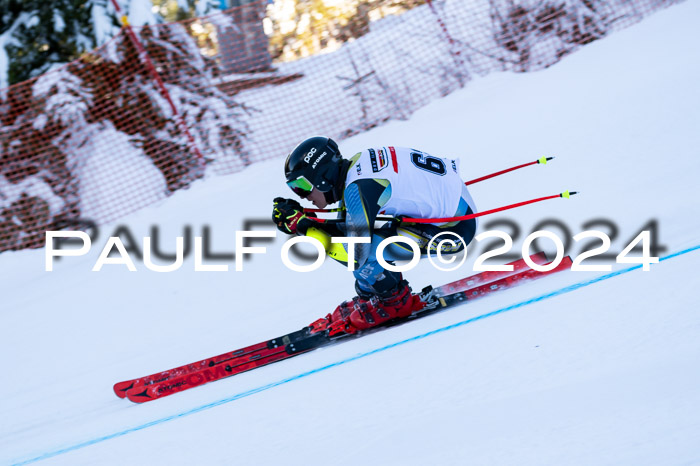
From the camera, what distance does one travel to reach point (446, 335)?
11.9 ft

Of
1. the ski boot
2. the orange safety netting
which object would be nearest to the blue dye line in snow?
the ski boot

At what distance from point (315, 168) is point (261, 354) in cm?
131

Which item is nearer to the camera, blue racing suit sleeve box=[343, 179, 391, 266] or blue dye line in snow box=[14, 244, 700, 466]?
blue racing suit sleeve box=[343, 179, 391, 266]

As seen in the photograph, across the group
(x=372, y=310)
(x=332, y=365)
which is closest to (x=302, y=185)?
(x=372, y=310)

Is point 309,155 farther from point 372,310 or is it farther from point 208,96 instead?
point 208,96

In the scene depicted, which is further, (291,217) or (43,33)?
(43,33)

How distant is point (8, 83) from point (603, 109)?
722 centimetres

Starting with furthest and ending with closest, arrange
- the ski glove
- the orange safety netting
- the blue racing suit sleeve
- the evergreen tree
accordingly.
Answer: the evergreen tree, the orange safety netting, the ski glove, the blue racing suit sleeve

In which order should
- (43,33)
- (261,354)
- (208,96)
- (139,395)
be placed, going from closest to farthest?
(139,395) → (261,354) → (208,96) → (43,33)

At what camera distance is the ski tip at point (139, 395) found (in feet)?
12.8

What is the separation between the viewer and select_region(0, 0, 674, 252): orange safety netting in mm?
7625

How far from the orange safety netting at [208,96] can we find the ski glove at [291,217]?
4.12 metres

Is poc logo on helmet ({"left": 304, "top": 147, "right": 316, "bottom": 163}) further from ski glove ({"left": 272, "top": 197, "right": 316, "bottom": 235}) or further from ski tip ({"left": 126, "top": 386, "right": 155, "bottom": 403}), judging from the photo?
ski tip ({"left": 126, "top": 386, "right": 155, "bottom": 403})

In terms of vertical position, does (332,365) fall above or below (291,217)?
below
